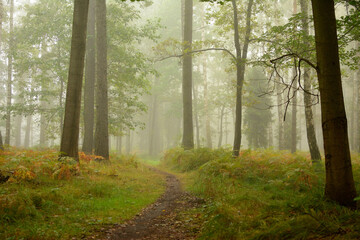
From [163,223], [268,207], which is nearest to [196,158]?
[163,223]

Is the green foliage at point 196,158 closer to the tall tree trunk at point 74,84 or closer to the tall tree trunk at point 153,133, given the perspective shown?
the tall tree trunk at point 74,84

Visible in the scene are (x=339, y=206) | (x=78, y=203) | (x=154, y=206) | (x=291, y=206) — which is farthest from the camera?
(x=154, y=206)

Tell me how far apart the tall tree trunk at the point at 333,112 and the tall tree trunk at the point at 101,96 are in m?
11.4

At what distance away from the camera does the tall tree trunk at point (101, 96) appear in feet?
44.3

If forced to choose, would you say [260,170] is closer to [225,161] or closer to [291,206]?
[225,161]

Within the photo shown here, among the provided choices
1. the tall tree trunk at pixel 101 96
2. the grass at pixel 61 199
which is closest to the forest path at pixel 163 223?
the grass at pixel 61 199

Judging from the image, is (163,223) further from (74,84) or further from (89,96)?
(89,96)

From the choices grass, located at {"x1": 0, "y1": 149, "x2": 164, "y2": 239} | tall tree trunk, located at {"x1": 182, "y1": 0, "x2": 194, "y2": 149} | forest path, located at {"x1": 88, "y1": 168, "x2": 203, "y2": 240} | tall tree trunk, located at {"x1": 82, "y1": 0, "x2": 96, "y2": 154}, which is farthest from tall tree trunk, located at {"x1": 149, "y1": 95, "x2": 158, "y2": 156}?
forest path, located at {"x1": 88, "y1": 168, "x2": 203, "y2": 240}

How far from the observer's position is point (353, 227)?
318 cm

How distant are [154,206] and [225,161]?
4.10 meters

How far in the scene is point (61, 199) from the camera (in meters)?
5.91

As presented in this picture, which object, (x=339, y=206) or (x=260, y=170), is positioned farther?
(x=260, y=170)

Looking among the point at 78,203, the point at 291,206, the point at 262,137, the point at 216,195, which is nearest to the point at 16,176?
the point at 78,203

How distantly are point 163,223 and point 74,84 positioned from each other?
20.2 feet
